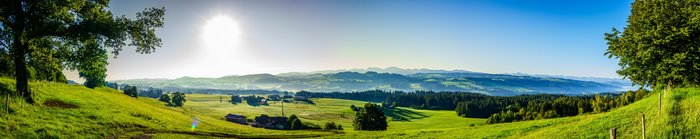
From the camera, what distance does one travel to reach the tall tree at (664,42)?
27.6 meters

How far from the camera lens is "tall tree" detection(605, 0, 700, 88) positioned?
27.6 m

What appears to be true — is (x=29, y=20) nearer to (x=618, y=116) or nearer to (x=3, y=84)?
(x=3, y=84)

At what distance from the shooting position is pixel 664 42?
1107 inches

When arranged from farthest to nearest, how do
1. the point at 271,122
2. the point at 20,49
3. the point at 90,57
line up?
the point at 271,122, the point at 90,57, the point at 20,49

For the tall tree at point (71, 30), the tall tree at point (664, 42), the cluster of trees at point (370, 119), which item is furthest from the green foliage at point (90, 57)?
the cluster of trees at point (370, 119)

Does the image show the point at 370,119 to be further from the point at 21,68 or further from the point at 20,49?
the point at 20,49

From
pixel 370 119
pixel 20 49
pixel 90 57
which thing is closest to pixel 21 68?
pixel 20 49

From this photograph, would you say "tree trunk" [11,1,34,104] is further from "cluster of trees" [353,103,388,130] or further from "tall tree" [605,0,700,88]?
"cluster of trees" [353,103,388,130]

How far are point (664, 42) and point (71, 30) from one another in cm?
4738

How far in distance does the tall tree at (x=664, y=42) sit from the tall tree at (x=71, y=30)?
41.9 m

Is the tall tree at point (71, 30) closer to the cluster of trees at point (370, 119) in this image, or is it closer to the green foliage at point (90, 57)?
the green foliage at point (90, 57)

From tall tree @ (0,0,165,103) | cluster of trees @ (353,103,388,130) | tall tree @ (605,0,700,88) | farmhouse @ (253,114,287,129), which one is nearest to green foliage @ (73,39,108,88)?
tall tree @ (0,0,165,103)

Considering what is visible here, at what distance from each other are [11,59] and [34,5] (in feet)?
23.5

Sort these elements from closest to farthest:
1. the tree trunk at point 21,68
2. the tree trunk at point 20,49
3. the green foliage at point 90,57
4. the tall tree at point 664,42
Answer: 1. the tall tree at point 664,42
2. the tree trunk at point 20,49
3. the tree trunk at point 21,68
4. the green foliage at point 90,57
